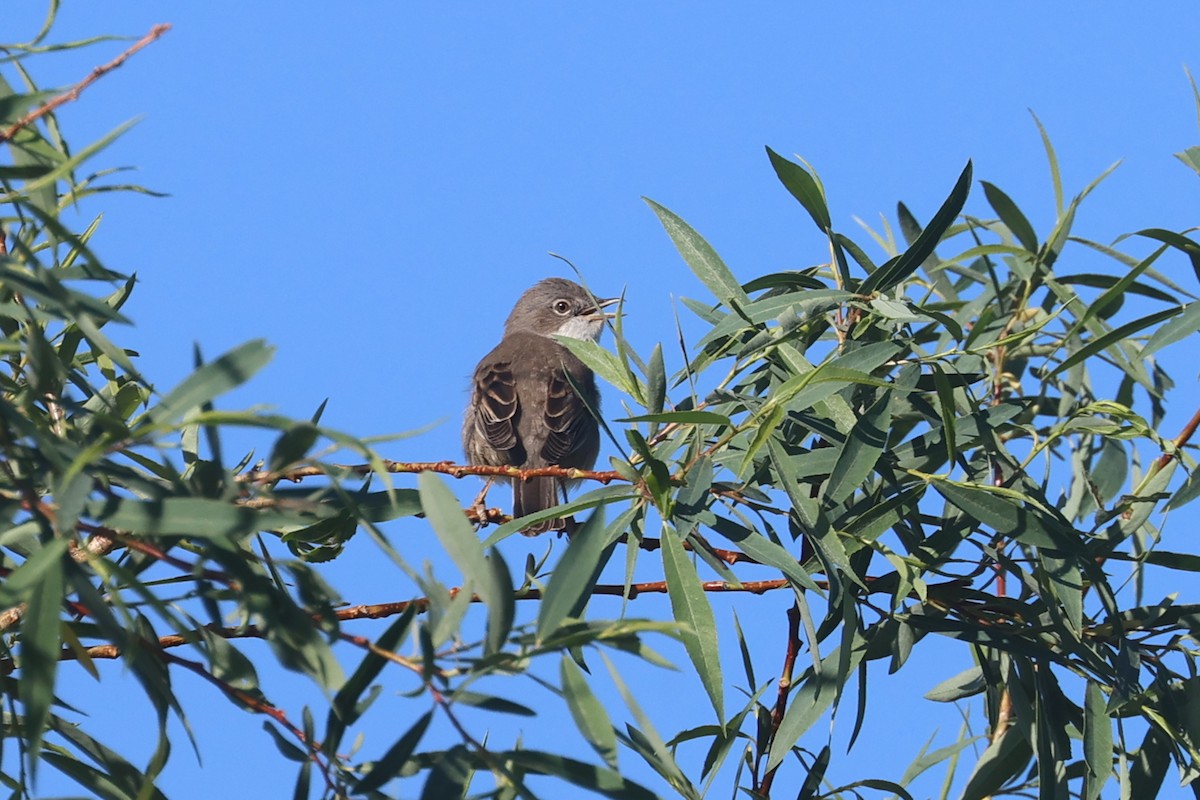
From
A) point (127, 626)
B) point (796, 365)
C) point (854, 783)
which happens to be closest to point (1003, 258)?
point (796, 365)

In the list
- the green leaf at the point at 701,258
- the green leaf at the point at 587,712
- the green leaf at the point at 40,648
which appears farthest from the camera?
the green leaf at the point at 701,258

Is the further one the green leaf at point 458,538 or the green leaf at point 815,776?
the green leaf at point 815,776

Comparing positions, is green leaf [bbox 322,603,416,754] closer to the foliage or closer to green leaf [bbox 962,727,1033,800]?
the foliage

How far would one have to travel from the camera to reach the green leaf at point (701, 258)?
327 cm

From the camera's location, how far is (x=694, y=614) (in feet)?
8.70

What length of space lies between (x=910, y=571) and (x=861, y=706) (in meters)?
0.44

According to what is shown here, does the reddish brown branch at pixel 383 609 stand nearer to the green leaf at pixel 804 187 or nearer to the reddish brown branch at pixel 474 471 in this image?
the reddish brown branch at pixel 474 471

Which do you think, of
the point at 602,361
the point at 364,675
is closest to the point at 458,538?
the point at 364,675

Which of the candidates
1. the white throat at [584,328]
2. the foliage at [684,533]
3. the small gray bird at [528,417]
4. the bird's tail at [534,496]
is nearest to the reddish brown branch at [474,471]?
the foliage at [684,533]

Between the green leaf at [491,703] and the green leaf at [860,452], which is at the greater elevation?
the green leaf at [860,452]

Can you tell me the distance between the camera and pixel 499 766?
1928 millimetres

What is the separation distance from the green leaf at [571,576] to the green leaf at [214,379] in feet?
1.58

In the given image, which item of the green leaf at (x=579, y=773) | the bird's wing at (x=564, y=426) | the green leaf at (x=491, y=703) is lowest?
the green leaf at (x=579, y=773)

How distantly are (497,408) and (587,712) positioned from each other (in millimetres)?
4827
